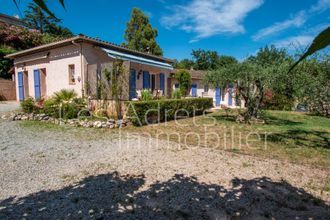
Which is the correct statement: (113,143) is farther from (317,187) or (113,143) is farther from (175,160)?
(317,187)

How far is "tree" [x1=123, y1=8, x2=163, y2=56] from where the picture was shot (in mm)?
45928

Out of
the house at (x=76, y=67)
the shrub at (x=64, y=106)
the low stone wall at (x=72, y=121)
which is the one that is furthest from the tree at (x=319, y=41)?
the shrub at (x=64, y=106)

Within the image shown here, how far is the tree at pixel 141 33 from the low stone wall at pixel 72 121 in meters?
33.7

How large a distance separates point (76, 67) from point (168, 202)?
51.0 feet

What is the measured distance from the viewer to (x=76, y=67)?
57.7 feet

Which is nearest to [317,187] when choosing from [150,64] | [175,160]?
[175,160]

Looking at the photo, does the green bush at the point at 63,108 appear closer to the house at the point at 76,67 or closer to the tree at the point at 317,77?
the house at the point at 76,67

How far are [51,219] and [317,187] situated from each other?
6076 mm

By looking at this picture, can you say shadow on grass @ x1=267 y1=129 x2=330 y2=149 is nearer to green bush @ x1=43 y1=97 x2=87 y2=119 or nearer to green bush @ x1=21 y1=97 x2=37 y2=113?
green bush @ x1=43 y1=97 x2=87 y2=119

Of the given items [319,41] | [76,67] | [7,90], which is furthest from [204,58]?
[319,41]

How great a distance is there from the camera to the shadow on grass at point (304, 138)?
398 inches

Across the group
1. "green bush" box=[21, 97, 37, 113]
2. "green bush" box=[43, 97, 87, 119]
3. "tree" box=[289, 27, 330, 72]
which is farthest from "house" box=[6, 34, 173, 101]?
"tree" box=[289, 27, 330, 72]

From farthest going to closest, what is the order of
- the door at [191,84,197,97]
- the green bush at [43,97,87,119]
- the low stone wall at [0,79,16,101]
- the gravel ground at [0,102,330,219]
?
1. the door at [191,84,197,97]
2. the low stone wall at [0,79,16,101]
3. the green bush at [43,97,87,119]
4. the gravel ground at [0,102,330,219]

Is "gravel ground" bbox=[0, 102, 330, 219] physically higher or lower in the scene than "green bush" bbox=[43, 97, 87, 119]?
lower
